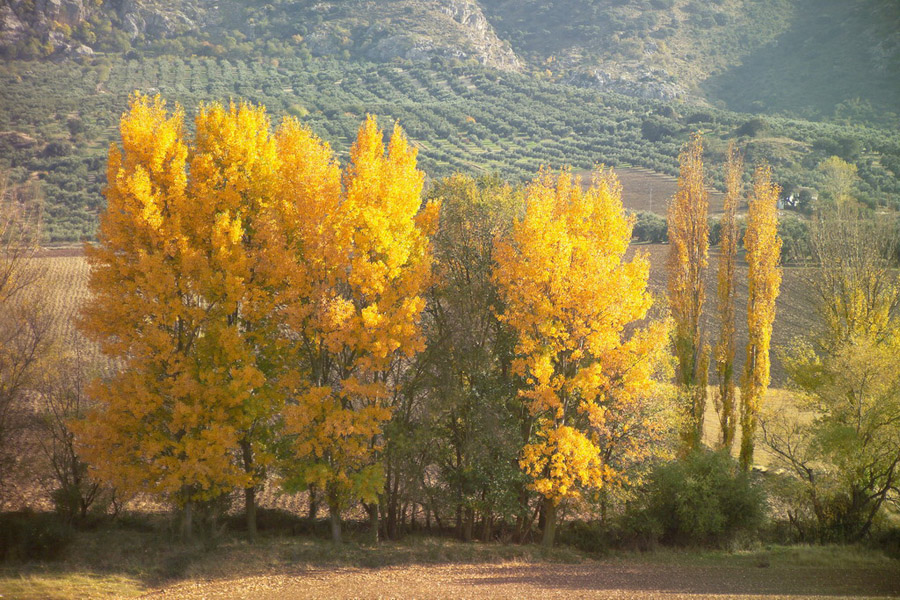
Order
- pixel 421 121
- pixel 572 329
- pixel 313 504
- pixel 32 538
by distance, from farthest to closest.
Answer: pixel 421 121 → pixel 313 504 → pixel 572 329 → pixel 32 538

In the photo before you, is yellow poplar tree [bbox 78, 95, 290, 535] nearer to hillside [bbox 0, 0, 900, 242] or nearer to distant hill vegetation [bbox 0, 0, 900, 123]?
hillside [bbox 0, 0, 900, 242]

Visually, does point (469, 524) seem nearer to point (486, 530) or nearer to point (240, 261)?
point (486, 530)

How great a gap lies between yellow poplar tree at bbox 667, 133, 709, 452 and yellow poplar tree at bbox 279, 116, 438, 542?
49.4ft

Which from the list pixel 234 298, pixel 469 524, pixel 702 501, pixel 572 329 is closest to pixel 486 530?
pixel 469 524

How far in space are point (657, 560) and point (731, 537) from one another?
4.24 metres

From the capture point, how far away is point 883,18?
9750cm

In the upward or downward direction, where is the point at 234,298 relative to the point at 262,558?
upward

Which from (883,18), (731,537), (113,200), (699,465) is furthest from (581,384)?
(883,18)

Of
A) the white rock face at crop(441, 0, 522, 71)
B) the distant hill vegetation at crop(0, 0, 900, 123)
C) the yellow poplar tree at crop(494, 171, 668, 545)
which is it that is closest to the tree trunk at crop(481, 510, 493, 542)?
the yellow poplar tree at crop(494, 171, 668, 545)

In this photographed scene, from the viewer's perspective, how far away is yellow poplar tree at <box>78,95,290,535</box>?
63.4 feet

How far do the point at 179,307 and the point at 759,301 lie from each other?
26.0 metres

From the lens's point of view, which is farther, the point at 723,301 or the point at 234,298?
the point at 723,301

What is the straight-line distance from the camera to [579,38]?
493 ft

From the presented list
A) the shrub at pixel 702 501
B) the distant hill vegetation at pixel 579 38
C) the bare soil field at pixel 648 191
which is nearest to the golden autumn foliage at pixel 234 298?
the shrub at pixel 702 501
